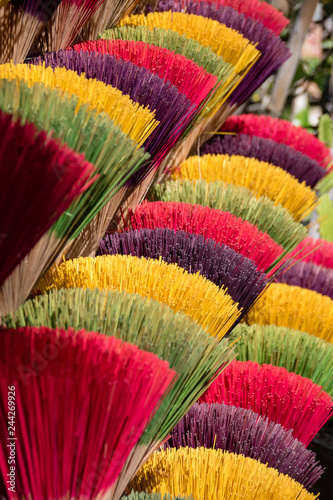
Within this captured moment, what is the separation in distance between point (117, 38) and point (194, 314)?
359mm

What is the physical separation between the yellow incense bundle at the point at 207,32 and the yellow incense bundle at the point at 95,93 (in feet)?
0.97

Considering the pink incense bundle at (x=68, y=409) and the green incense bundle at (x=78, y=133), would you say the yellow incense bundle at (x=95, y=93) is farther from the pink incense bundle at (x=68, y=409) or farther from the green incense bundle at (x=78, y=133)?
the pink incense bundle at (x=68, y=409)

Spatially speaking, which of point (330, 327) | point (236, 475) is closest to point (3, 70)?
point (236, 475)

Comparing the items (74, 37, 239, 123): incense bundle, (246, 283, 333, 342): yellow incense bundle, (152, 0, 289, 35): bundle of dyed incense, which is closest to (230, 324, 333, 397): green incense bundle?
(246, 283, 333, 342): yellow incense bundle

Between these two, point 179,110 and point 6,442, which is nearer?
point 6,442

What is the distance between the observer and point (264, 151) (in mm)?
865

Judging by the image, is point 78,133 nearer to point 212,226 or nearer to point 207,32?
point 212,226

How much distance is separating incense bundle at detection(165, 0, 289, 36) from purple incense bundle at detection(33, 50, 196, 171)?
1.31 ft

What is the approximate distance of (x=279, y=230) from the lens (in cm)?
68

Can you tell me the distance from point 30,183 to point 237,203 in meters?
0.38

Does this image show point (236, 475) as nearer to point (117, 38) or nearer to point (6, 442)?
point (6, 442)

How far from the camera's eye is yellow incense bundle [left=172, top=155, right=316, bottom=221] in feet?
2.49

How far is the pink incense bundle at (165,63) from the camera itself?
593 mm

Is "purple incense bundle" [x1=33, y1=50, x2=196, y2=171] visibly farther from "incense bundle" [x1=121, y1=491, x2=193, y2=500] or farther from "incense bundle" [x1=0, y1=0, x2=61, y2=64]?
"incense bundle" [x1=121, y1=491, x2=193, y2=500]
